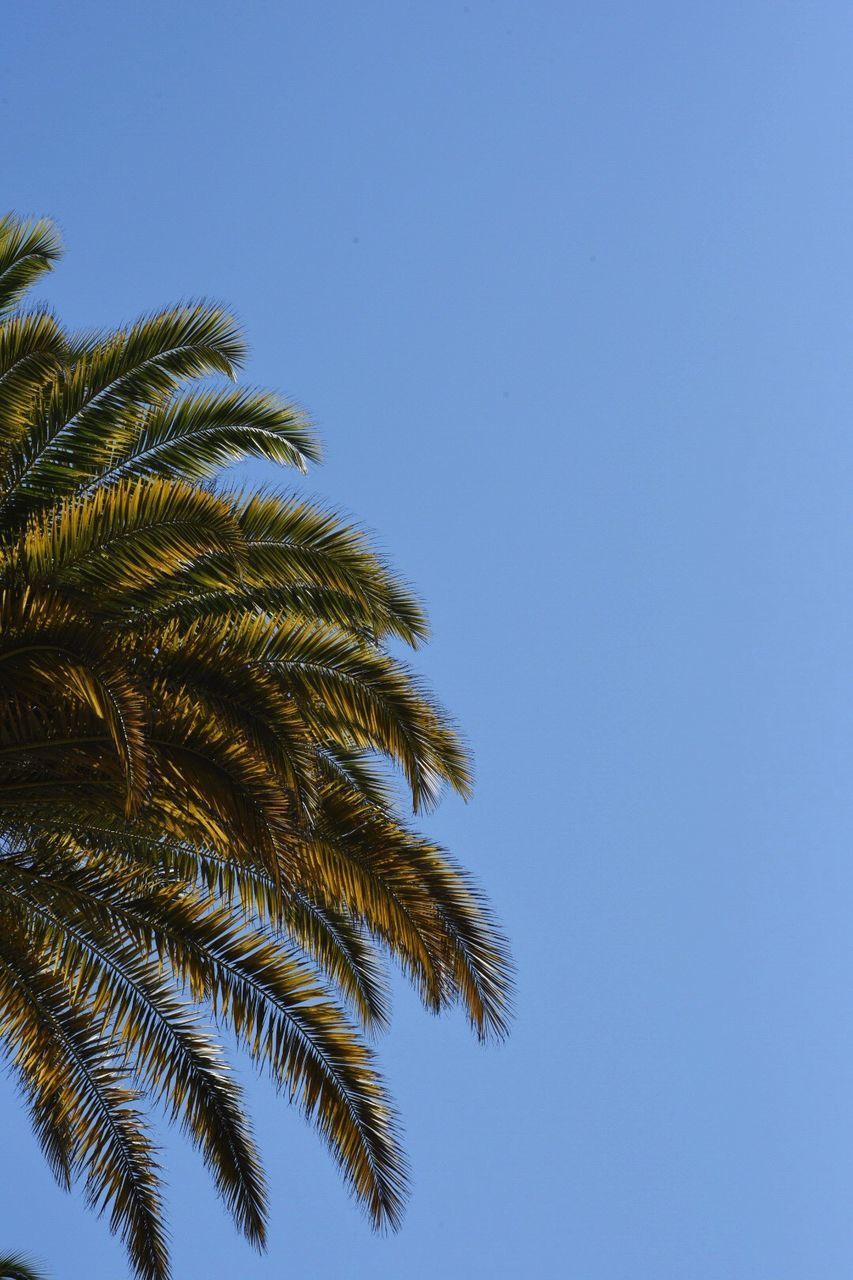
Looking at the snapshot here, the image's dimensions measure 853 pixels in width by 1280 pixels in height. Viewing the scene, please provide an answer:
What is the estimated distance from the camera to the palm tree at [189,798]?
8195mm

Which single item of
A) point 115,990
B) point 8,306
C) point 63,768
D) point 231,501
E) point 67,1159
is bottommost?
point 67,1159

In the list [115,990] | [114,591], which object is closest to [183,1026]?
[115,990]

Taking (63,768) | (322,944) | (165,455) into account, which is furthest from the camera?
(322,944)

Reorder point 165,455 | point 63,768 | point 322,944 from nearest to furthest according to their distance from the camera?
point 63,768
point 165,455
point 322,944

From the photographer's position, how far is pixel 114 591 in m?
8.57

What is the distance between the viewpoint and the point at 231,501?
901 centimetres

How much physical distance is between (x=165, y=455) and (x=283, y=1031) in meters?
3.98

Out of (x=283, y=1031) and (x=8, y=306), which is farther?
(x=8, y=306)

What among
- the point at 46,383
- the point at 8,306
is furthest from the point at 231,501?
the point at 8,306

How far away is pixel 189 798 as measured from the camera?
825 cm

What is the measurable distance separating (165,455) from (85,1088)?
170 inches

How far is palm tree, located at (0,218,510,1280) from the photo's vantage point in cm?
820

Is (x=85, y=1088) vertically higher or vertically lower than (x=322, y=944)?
lower

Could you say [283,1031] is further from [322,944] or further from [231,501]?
[231,501]
